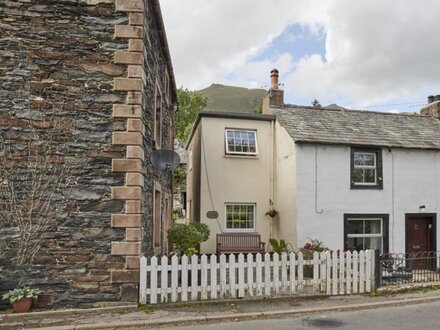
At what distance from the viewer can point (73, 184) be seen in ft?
26.2

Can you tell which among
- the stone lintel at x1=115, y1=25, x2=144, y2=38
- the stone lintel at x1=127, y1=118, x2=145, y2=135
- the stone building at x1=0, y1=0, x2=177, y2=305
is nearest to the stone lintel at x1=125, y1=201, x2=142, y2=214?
the stone building at x1=0, y1=0, x2=177, y2=305

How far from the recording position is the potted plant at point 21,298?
737cm

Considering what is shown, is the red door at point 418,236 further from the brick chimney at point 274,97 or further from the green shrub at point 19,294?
the green shrub at point 19,294

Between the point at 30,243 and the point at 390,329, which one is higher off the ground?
the point at 30,243

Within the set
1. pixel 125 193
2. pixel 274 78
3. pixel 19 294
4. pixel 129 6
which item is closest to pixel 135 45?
pixel 129 6

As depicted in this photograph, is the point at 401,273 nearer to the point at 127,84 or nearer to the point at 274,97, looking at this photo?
the point at 274,97

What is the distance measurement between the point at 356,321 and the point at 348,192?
7.18 m

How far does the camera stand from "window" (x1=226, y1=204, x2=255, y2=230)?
54.5 ft

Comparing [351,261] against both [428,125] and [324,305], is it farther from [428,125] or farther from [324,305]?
[428,125]

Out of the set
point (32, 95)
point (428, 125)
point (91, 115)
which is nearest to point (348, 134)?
point (428, 125)

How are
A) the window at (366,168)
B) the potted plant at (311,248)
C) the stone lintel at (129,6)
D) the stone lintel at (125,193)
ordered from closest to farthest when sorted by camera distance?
the stone lintel at (125,193) → the stone lintel at (129,6) → the potted plant at (311,248) → the window at (366,168)

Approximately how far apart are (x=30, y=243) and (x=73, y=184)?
4.62 ft

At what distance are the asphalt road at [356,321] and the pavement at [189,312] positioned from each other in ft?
0.68

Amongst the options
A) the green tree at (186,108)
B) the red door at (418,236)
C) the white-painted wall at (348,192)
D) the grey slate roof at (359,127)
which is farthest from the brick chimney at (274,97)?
the green tree at (186,108)
